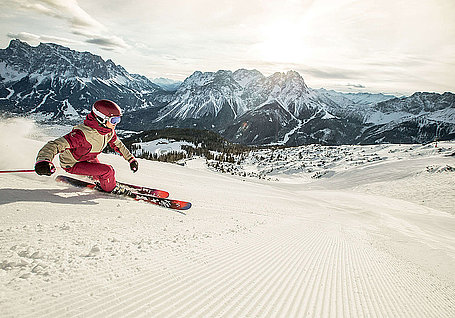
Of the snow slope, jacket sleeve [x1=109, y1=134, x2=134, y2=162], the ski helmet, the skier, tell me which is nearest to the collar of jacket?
the skier

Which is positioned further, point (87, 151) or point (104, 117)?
point (87, 151)

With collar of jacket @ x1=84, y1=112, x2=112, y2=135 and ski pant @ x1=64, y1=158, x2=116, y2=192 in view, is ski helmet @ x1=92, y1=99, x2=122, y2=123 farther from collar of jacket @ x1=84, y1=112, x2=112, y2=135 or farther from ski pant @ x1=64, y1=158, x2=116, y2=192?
ski pant @ x1=64, y1=158, x2=116, y2=192

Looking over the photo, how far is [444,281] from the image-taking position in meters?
5.14

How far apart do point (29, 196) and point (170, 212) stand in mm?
2576

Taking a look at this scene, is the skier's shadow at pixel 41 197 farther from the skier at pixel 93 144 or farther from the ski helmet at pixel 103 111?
the ski helmet at pixel 103 111

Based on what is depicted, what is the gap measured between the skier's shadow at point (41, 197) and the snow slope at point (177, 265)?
0.02 m

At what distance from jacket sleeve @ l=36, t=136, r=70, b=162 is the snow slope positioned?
Result: 68cm

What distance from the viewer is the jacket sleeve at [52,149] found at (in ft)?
14.8

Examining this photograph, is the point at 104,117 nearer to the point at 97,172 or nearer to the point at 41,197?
the point at 97,172

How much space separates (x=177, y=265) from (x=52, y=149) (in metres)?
3.51

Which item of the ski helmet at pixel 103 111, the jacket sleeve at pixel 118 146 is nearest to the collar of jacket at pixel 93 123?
the ski helmet at pixel 103 111

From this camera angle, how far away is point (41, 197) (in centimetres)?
436

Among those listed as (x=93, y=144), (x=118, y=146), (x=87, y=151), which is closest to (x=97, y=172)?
(x=87, y=151)

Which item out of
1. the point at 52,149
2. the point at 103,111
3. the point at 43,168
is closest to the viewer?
the point at 43,168
